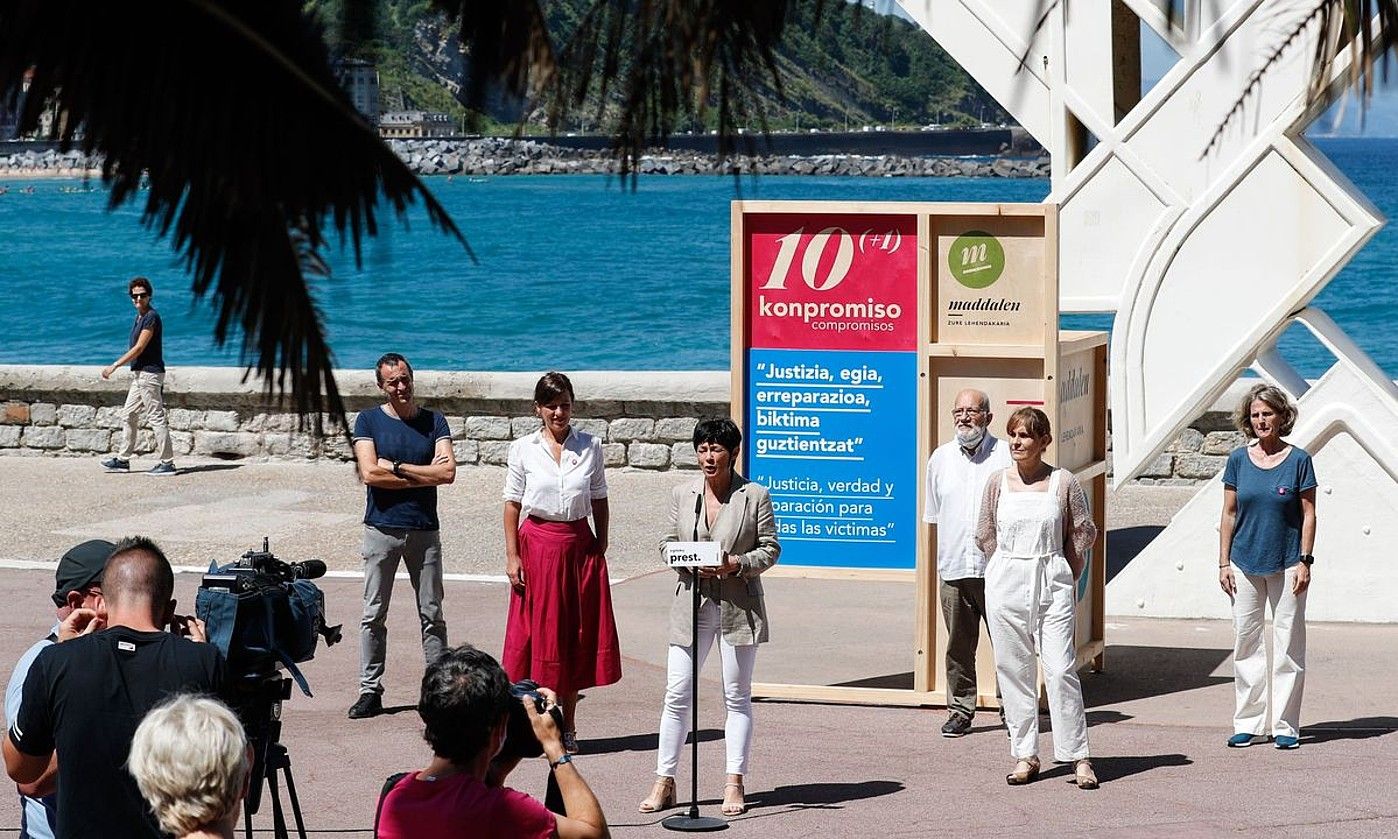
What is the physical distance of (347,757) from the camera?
8.49 meters

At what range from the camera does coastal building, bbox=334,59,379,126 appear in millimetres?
2695

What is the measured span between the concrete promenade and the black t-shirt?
2.97 m

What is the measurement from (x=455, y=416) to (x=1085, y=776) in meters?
9.83

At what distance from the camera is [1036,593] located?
7.98 meters

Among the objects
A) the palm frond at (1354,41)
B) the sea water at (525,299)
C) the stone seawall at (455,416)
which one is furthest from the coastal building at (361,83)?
the sea water at (525,299)

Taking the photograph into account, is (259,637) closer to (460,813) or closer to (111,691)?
(111,691)

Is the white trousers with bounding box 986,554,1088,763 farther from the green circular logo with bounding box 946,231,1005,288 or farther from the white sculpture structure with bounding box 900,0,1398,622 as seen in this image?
the white sculpture structure with bounding box 900,0,1398,622

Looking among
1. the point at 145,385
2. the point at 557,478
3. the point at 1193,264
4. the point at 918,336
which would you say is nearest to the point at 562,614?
the point at 557,478

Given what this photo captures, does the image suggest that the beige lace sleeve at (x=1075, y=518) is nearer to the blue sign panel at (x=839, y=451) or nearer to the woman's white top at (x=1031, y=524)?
the woman's white top at (x=1031, y=524)

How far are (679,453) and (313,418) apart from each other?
13541mm

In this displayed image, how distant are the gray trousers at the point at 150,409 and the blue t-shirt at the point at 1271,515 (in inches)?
423

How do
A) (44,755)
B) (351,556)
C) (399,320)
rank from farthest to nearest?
(399,320) < (351,556) < (44,755)

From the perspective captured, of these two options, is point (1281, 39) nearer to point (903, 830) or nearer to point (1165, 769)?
point (903, 830)

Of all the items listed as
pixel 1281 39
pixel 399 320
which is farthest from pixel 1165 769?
pixel 399 320
